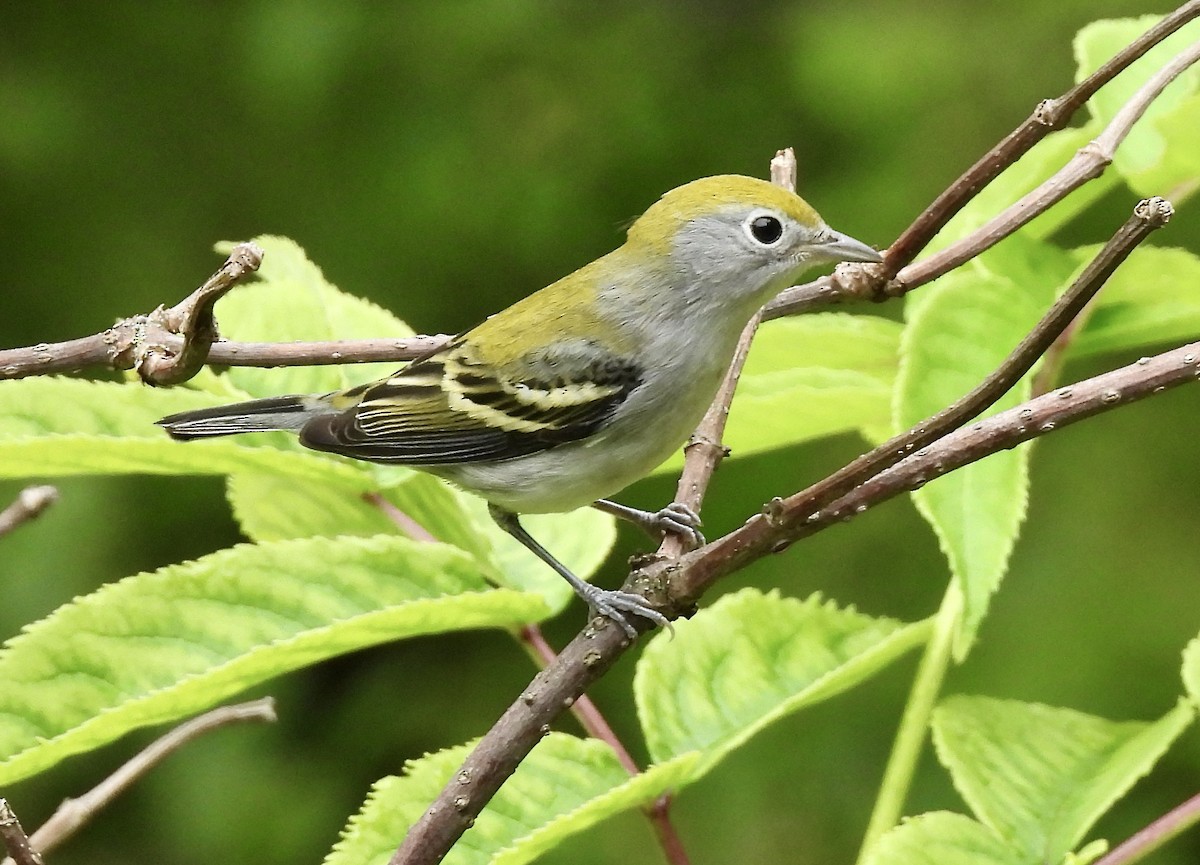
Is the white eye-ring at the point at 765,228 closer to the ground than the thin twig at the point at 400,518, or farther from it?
farther from it

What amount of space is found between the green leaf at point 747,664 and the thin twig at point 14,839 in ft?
2.20

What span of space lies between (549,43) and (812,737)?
2449 mm

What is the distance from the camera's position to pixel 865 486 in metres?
1.03

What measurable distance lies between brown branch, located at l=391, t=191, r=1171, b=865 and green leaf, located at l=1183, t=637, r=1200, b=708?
0.43m

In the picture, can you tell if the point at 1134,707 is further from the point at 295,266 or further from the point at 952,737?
the point at 295,266


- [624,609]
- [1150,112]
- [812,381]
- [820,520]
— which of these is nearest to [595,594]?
[624,609]

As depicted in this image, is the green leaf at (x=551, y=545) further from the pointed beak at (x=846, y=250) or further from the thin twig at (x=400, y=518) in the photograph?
the pointed beak at (x=846, y=250)

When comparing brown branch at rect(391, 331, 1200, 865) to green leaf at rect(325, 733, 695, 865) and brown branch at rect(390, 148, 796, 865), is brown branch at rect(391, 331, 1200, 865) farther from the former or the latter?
green leaf at rect(325, 733, 695, 865)

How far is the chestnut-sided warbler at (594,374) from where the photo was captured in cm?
173

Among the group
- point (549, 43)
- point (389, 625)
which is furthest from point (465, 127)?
point (389, 625)

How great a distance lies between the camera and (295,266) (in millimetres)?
1785

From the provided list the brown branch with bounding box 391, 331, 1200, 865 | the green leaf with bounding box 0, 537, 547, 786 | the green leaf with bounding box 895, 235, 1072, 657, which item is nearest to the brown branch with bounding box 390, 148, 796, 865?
the brown branch with bounding box 391, 331, 1200, 865

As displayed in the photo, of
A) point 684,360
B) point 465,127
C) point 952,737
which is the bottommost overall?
point 952,737

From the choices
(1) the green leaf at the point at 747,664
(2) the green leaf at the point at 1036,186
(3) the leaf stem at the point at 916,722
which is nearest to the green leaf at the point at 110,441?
(1) the green leaf at the point at 747,664
